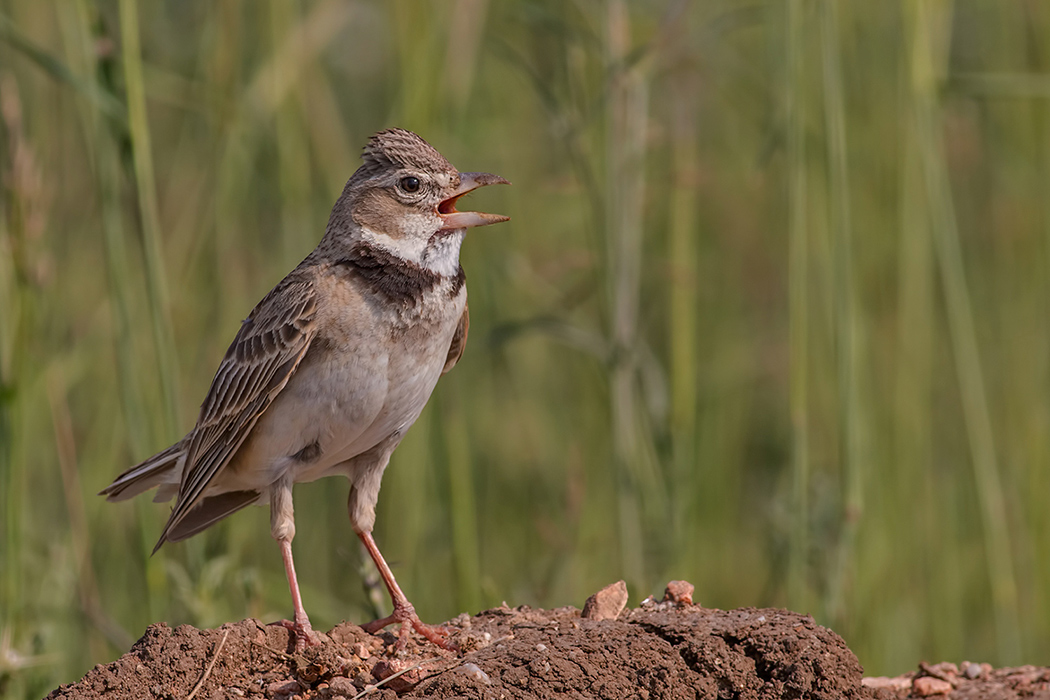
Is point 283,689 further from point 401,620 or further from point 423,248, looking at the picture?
point 423,248

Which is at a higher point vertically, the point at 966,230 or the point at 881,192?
the point at 966,230

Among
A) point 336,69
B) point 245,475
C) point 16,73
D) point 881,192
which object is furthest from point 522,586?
point 336,69

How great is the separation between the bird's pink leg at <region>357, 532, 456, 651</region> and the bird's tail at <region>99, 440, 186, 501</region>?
32.7 inches

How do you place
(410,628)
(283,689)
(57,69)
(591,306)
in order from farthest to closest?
1. (591,306)
2. (57,69)
3. (410,628)
4. (283,689)

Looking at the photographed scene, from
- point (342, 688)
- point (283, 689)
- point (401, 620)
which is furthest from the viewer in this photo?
point (401, 620)

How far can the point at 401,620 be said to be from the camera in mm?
4465

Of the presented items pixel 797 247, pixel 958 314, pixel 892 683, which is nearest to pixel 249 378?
pixel 797 247

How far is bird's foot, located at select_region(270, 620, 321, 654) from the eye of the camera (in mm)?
3859

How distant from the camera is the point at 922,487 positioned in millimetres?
6762

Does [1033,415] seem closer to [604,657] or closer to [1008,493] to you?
[1008,493]

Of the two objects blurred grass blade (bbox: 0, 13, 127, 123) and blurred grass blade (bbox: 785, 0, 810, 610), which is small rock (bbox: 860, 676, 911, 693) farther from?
blurred grass blade (bbox: 0, 13, 127, 123)

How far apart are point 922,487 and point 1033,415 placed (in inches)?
34.7

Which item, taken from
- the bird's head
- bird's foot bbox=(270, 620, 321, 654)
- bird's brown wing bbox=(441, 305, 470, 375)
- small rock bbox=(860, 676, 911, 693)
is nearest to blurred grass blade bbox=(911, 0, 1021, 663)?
small rock bbox=(860, 676, 911, 693)

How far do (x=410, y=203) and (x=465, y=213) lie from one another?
0.26 m
